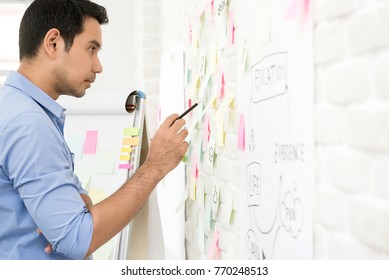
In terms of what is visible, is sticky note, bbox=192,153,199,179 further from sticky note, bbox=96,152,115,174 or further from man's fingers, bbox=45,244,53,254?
man's fingers, bbox=45,244,53,254

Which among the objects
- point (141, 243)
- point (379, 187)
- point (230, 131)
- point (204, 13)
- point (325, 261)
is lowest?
point (141, 243)

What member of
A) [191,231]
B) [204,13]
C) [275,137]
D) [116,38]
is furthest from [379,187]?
[116,38]

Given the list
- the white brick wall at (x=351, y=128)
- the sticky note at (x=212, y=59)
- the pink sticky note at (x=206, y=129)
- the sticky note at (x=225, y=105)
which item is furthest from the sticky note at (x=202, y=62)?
the white brick wall at (x=351, y=128)

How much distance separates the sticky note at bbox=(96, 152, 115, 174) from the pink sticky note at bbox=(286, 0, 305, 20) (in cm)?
123

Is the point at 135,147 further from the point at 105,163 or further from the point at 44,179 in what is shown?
A: the point at 44,179

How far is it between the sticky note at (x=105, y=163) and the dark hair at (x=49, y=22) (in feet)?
2.29

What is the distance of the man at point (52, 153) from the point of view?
43.3 inches

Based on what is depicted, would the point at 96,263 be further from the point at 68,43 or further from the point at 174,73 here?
the point at 174,73

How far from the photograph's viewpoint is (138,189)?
4.25 feet

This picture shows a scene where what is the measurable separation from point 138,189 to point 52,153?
275mm

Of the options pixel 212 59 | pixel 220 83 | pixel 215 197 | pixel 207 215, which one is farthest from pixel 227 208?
pixel 212 59

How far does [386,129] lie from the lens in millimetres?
612

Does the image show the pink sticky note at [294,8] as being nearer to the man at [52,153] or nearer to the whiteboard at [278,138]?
the whiteboard at [278,138]

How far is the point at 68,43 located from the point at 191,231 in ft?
3.13
